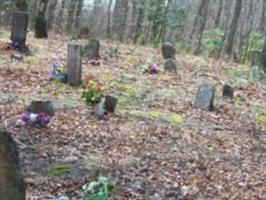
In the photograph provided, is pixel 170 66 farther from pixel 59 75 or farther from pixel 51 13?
pixel 51 13

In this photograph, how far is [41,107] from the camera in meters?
9.94

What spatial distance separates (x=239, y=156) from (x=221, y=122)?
1.93 metres

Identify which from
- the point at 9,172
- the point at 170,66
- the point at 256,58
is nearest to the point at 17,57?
the point at 170,66

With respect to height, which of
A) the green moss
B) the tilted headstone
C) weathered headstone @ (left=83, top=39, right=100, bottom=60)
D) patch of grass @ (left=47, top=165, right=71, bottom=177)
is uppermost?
the tilted headstone

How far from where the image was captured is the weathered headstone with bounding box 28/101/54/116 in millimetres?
9852

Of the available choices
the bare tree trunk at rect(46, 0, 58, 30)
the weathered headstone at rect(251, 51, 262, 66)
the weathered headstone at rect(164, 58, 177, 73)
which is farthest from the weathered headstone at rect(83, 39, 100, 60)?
the bare tree trunk at rect(46, 0, 58, 30)

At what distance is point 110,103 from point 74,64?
6.26ft

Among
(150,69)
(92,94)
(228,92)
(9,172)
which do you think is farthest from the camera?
(150,69)

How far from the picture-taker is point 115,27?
98.4 ft

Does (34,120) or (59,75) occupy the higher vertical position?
(59,75)

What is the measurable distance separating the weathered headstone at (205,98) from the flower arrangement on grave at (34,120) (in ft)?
12.5

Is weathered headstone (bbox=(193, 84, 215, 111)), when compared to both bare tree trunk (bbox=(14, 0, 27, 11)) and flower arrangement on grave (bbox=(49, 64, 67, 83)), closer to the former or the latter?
Answer: flower arrangement on grave (bbox=(49, 64, 67, 83))

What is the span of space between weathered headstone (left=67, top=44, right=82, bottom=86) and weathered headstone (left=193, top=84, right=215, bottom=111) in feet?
7.70

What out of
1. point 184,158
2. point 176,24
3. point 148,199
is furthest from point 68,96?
point 176,24
